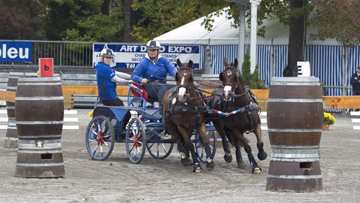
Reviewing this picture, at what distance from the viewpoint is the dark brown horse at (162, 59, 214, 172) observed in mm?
10914

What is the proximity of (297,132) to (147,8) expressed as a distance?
1631 inches

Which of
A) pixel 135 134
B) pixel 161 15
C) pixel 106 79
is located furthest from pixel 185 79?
pixel 161 15

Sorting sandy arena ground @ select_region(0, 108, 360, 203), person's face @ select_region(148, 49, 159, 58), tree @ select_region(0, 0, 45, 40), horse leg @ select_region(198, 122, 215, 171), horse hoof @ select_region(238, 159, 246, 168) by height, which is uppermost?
tree @ select_region(0, 0, 45, 40)

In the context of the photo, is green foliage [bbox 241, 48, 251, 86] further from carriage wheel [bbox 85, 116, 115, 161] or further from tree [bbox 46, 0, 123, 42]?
tree [bbox 46, 0, 123, 42]

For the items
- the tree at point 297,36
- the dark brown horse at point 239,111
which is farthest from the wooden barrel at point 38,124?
the tree at point 297,36

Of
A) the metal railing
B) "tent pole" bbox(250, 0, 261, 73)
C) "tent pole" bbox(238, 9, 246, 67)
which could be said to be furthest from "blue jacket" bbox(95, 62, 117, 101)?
the metal railing

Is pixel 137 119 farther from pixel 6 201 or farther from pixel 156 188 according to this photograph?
pixel 6 201

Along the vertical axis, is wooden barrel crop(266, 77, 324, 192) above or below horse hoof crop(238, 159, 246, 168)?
above

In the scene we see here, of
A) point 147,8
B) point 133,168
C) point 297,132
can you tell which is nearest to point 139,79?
point 133,168

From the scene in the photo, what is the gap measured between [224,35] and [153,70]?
57.8 ft

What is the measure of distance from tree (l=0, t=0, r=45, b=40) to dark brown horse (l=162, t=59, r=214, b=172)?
29518 mm

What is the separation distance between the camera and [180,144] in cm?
1179

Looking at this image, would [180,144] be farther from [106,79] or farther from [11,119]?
[11,119]

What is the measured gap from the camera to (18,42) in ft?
94.5
